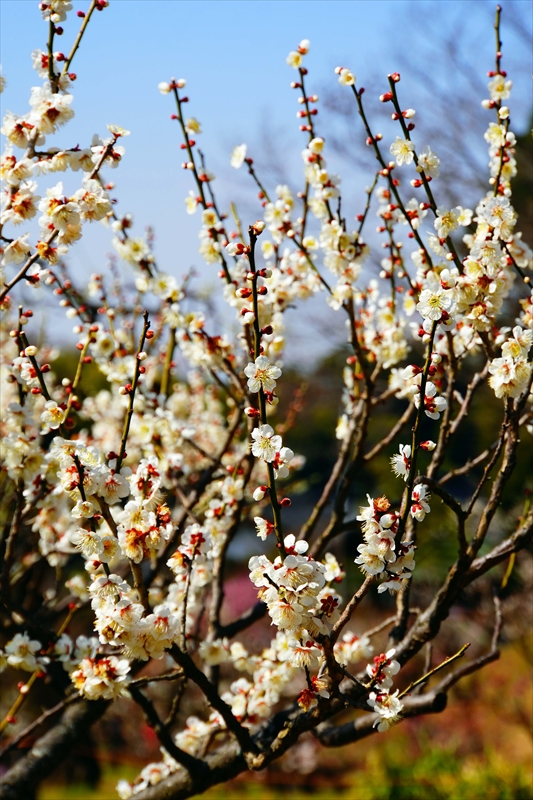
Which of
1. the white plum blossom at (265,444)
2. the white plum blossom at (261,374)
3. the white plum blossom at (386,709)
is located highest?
the white plum blossom at (261,374)

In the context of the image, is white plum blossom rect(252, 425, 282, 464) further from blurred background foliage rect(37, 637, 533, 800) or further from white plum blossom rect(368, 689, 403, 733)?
blurred background foliage rect(37, 637, 533, 800)

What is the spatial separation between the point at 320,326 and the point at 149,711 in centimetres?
973

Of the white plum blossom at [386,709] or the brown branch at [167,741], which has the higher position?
the brown branch at [167,741]

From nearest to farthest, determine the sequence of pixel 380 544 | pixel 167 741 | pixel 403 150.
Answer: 1. pixel 380 544
2. pixel 403 150
3. pixel 167 741

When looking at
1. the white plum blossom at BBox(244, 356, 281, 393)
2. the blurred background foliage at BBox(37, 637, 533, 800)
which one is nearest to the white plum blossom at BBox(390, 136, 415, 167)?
the white plum blossom at BBox(244, 356, 281, 393)

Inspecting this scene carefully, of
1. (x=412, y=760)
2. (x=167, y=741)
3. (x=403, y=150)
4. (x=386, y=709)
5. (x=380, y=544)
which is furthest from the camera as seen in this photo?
(x=412, y=760)

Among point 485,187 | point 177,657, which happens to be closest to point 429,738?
point 177,657

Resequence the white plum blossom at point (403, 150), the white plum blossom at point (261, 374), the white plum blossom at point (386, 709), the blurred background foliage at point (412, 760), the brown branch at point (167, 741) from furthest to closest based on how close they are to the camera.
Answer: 1. the blurred background foliage at point (412, 760)
2. the brown branch at point (167, 741)
3. the white plum blossom at point (403, 150)
4. the white plum blossom at point (386, 709)
5. the white plum blossom at point (261, 374)

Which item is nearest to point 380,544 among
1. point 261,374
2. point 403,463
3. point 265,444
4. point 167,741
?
point 403,463

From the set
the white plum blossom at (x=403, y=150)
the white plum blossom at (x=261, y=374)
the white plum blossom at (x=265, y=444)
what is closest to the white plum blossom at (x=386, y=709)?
the white plum blossom at (x=265, y=444)

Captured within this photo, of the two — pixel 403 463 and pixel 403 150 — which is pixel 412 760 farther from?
pixel 403 150

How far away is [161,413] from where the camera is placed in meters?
2.79

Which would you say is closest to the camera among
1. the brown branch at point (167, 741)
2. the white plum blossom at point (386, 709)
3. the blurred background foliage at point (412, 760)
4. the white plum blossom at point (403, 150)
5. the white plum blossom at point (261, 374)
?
the white plum blossom at point (261, 374)

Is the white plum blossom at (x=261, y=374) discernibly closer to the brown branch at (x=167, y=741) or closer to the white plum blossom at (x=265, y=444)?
the white plum blossom at (x=265, y=444)
